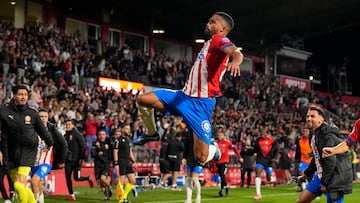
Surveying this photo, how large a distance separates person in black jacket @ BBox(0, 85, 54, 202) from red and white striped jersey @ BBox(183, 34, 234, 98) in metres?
2.89

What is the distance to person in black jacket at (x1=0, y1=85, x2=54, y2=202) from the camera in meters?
10.2

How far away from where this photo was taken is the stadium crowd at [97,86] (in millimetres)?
23250

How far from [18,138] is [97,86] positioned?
1809 cm

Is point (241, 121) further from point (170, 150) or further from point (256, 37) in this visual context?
point (256, 37)

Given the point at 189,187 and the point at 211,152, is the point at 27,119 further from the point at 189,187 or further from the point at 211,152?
the point at 189,187

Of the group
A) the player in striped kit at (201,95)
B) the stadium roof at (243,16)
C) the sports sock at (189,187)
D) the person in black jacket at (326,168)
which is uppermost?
the stadium roof at (243,16)

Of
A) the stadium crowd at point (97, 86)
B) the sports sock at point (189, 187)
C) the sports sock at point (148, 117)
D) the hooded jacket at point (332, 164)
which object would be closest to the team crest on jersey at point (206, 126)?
the sports sock at point (148, 117)

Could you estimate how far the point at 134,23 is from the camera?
4062cm

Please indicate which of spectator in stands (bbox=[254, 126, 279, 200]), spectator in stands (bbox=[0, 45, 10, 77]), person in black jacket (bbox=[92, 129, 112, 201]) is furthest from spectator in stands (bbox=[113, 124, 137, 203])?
spectator in stands (bbox=[0, 45, 10, 77])

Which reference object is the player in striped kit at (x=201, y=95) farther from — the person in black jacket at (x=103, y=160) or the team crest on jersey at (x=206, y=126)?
the person in black jacket at (x=103, y=160)

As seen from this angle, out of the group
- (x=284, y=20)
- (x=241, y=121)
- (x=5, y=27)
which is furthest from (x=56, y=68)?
(x=284, y=20)

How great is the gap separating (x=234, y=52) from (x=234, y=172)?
19.7 m

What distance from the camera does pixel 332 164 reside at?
9.25 meters

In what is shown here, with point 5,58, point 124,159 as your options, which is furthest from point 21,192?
point 5,58
